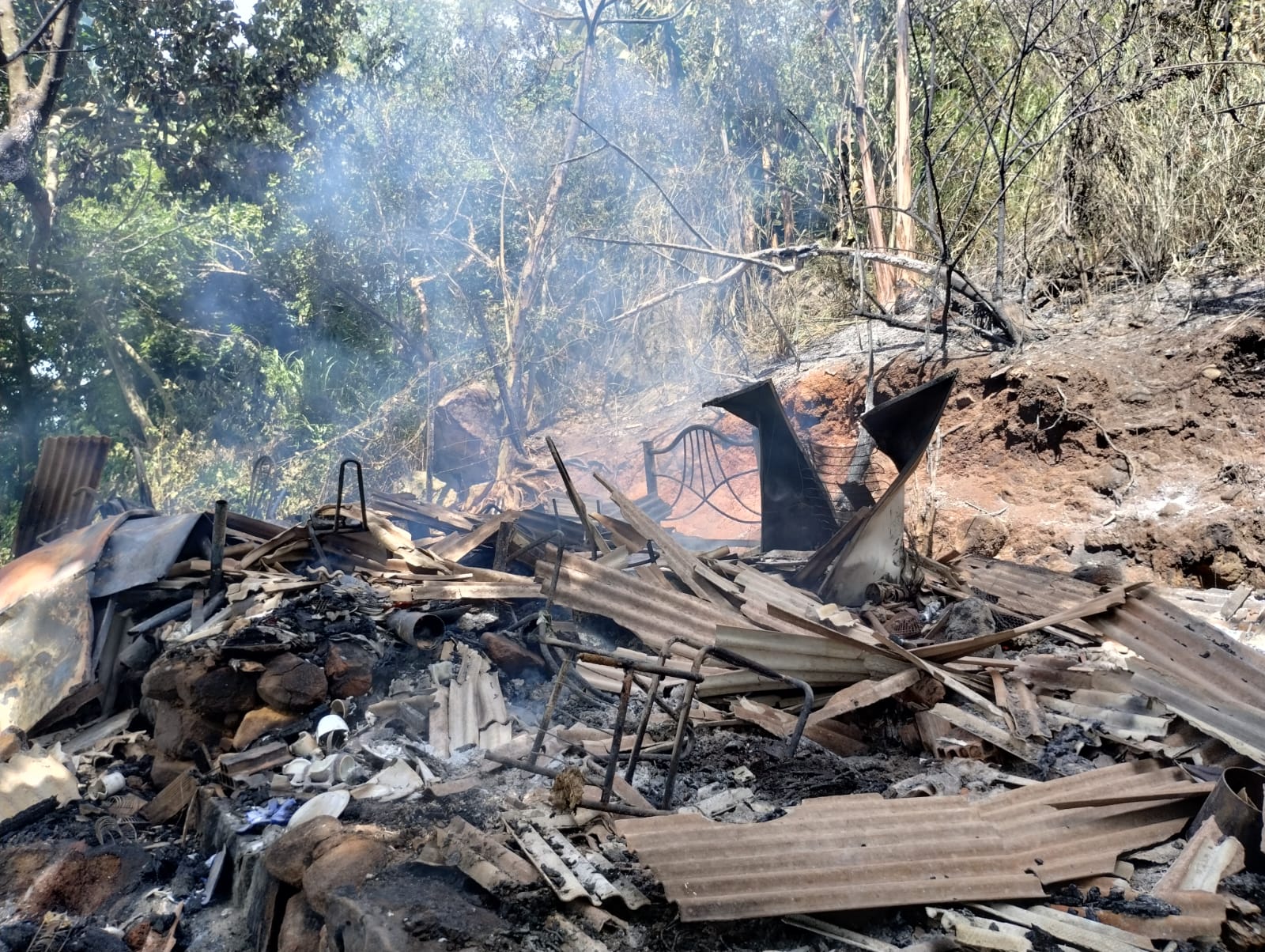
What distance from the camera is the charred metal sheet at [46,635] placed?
210 inches

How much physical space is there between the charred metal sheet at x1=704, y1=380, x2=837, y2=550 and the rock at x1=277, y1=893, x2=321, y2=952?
4.72 meters

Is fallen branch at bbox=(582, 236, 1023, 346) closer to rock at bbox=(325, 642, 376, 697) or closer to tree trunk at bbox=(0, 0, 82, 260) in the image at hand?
rock at bbox=(325, 642, 376, 697)

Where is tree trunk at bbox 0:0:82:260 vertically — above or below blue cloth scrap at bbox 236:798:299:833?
above

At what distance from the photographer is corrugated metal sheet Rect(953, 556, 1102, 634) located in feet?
17.5

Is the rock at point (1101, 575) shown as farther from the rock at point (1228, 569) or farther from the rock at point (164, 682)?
the rock at point (164, 682)

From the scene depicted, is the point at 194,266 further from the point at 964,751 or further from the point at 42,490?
the point at 964,751

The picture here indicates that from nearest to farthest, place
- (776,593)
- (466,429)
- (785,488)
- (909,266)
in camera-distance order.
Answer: (776,593) → (785,488) → (909,266) → (466,429)

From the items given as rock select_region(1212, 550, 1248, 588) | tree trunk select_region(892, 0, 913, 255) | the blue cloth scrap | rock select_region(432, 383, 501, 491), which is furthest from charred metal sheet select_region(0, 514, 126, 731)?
rock select_region(432, 383, 501, 491)

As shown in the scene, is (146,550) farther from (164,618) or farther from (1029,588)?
(1029,588)

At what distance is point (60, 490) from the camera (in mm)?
8906

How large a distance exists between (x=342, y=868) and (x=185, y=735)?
2222 mm

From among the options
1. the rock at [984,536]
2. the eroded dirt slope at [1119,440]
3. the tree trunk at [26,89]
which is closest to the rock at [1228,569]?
the eroded dirt slope at [1119,440]

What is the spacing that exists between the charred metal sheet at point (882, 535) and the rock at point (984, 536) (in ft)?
5.51

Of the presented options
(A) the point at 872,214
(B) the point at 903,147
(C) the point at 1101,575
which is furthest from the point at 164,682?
(B) the point at 903,147
